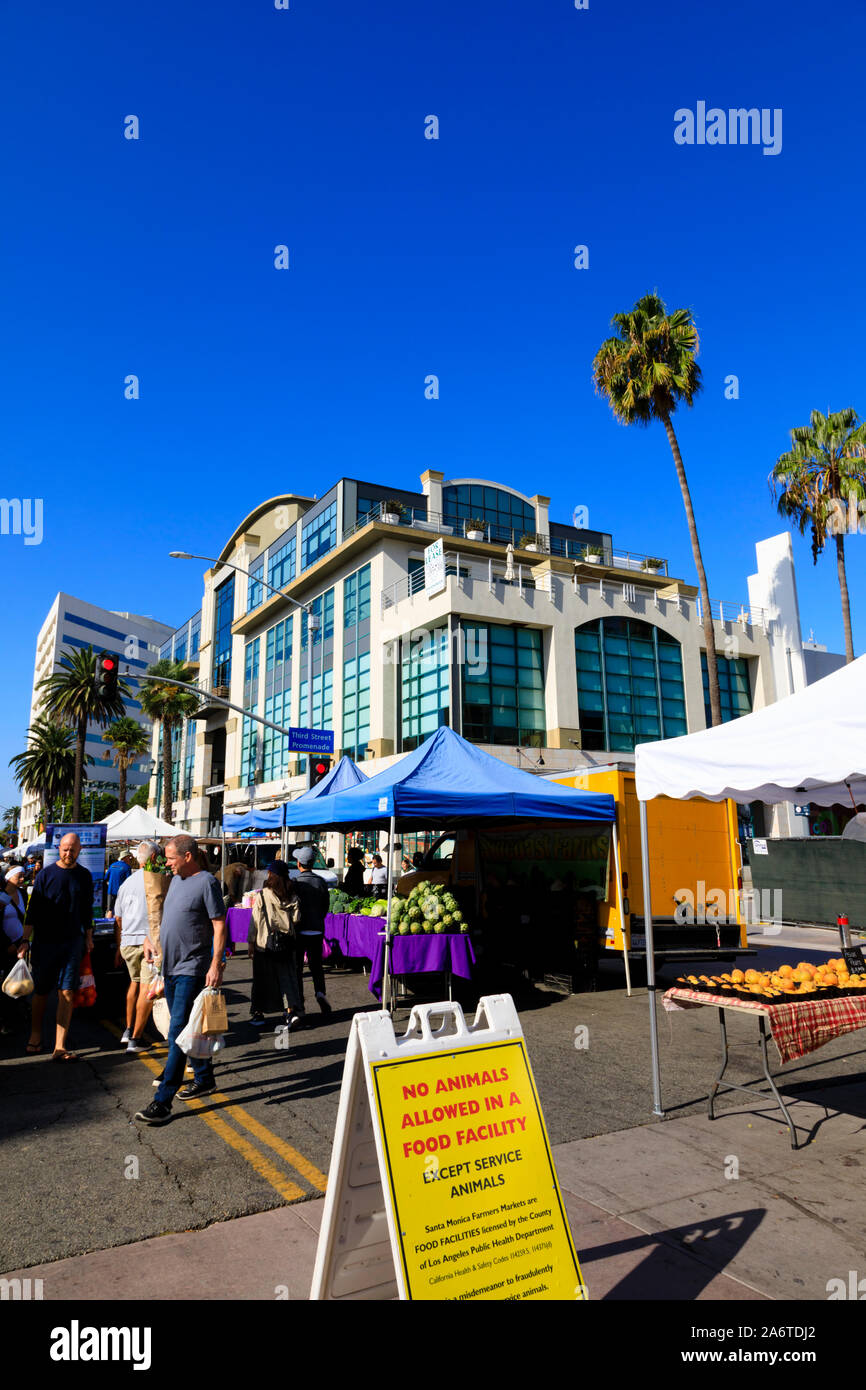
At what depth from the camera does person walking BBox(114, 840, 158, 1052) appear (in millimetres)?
8133

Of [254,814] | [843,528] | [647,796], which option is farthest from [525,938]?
[843,528]

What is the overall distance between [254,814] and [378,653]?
57.5 ft

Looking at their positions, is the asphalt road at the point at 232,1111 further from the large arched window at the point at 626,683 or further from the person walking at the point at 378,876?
the large arched window at the point at 626,683

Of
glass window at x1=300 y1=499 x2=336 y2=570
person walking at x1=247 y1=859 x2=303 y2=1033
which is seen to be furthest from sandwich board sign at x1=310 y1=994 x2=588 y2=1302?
glass window at x1=300 y1=499 x2=336 y2=570

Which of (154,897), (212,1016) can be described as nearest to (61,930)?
(154,897)

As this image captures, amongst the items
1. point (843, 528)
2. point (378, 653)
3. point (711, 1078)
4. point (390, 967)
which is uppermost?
point (843, 528)

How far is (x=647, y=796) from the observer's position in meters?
6.82

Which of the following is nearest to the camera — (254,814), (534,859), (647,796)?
(647,796)

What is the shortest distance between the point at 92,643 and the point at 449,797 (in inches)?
4847

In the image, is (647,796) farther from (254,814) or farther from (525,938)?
(254,814)

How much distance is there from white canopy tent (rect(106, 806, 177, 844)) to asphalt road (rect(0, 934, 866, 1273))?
14.8m

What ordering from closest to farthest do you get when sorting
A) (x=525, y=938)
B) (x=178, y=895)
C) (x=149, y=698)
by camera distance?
1. (x=178, y=895)
2. (x=525, y=938)
3. (x=149, y=698)

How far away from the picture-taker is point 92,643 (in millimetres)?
121500

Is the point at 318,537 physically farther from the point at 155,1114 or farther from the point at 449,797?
the point at 155,1114
